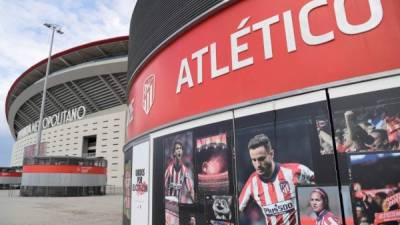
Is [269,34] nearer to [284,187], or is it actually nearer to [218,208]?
[284,187]

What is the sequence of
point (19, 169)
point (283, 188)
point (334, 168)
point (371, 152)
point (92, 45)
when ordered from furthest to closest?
point (19, 169), point (92, 45), point (283, 188), point (334, 168), point (371, 152)

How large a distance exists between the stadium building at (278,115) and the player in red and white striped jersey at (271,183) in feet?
0.04

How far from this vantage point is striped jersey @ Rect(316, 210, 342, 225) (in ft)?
9.36

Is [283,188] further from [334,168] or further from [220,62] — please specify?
[220,62]

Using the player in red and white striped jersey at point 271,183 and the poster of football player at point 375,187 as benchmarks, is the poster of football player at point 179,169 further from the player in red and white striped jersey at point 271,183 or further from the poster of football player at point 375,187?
the poster of football player at point 375,187

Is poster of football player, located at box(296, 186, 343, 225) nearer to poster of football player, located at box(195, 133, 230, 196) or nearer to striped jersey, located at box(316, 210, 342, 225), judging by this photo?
striped jersey, located at box(316, 210, 342, 225)

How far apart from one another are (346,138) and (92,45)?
36.3 m

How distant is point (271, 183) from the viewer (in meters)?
3.35

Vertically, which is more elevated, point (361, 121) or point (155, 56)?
point (155, 56)

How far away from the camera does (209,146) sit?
4.20 m

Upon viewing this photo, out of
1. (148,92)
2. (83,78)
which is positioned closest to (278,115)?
(148,92)

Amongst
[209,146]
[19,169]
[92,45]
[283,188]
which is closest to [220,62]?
[209,146]

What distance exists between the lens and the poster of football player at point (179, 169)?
450cm

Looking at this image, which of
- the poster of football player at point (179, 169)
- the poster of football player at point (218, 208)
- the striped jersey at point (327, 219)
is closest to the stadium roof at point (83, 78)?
the poster of football player at point (179, 169)
